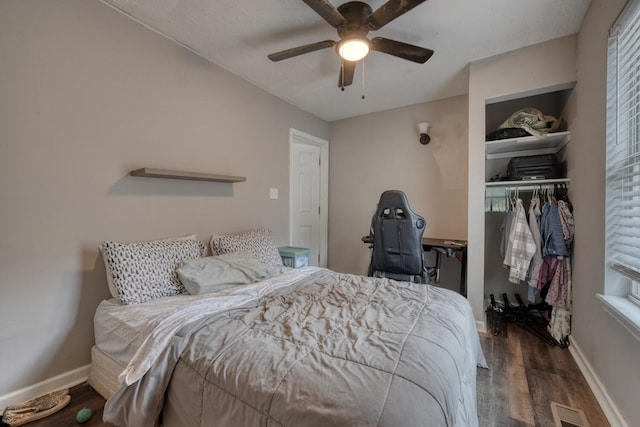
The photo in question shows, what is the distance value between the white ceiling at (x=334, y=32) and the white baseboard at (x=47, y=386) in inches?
94.6

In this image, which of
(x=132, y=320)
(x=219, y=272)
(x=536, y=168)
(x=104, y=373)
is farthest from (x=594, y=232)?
(x=104, y=373)

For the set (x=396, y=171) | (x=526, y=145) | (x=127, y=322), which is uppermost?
(x=526, y=145)

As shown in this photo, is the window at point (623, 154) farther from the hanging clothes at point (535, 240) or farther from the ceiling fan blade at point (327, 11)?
the ceiling fan blade at point (327, 11)

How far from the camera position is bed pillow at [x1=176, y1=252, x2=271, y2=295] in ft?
5.83

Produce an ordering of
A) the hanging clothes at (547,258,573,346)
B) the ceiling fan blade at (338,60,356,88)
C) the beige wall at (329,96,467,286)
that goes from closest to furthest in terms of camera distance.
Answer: the ceiling fan blade at (338,60,356,88) → the hanging clothes at (547,258,573,346) → the beige wall at (329,96,467,286)

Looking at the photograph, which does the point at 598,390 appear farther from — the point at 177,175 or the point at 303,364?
the point at 177,175

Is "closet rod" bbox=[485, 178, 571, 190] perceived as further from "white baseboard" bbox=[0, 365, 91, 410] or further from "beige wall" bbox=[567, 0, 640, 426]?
"white baseboard" bbox=[0, 365, 91, 410]

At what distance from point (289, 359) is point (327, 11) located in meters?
1.77

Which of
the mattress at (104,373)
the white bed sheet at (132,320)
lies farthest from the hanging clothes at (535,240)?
the mattress at (104,373)

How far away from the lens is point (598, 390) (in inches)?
62.6

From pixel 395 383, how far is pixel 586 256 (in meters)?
1.92

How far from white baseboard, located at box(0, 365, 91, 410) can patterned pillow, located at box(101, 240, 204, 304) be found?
0.65 m

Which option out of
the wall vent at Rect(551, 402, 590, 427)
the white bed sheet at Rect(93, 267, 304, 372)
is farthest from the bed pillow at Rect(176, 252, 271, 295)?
the wall vent at Rect(551, 402, 590, 427)

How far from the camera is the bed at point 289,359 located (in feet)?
2.69
